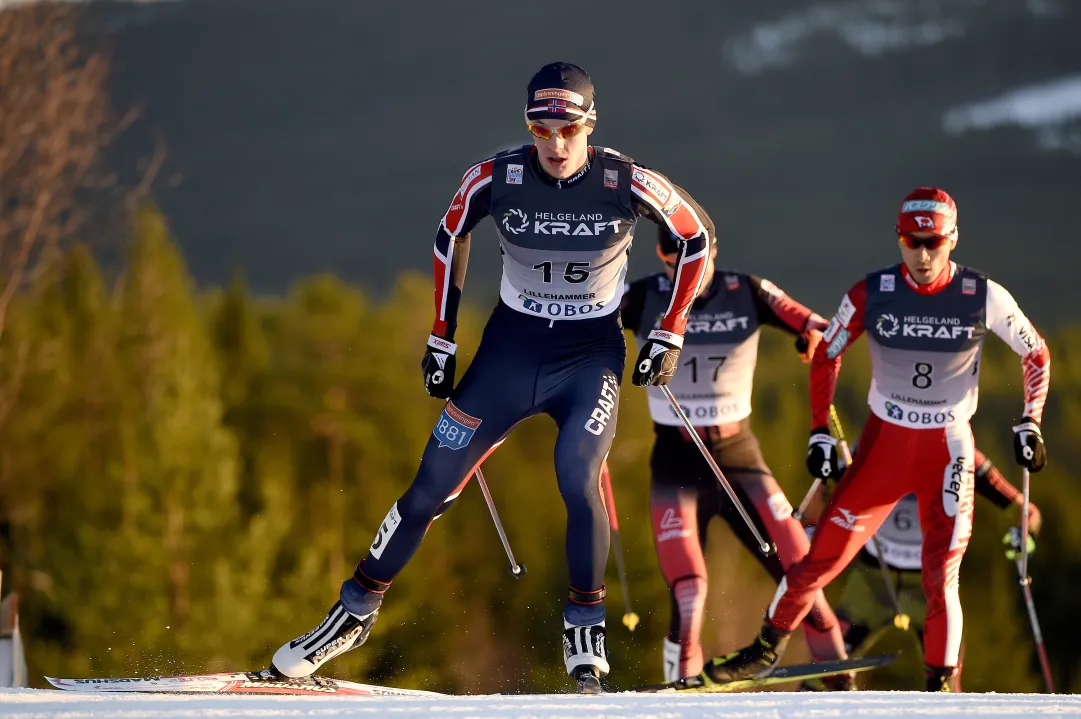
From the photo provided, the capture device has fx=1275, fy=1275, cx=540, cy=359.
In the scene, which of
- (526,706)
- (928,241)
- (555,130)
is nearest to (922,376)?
(928,241)

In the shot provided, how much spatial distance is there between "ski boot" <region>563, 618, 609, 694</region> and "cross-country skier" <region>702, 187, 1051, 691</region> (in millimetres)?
1780

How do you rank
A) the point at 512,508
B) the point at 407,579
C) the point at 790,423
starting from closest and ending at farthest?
the point at 407,579 → the point at 512,508 → the point at 790,423

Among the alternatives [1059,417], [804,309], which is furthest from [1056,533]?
[804,309]

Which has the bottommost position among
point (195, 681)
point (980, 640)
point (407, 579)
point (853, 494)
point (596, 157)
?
point (980, 640)

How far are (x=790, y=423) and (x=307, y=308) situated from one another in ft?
47.0

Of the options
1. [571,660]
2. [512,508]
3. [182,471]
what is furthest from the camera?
[512,508]

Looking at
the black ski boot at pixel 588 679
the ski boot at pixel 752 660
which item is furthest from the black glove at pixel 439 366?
the ski boot at pixel 752 660

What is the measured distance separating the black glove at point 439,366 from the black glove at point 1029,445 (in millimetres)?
3050

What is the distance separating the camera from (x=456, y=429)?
5.72m

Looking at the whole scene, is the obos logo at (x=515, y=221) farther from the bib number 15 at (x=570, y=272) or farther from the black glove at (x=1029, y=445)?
the black glove at (x=1029, y=445)

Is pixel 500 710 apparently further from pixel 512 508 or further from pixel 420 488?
pixel 512 508

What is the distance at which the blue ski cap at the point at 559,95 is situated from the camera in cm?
546

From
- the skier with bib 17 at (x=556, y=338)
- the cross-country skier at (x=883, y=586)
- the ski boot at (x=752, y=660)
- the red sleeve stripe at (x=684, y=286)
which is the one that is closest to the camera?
the skier with bib 17 at (x=556, y=338)

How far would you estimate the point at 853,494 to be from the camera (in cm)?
697
